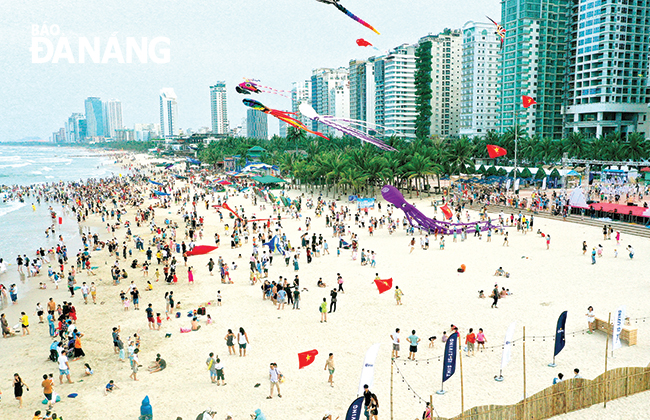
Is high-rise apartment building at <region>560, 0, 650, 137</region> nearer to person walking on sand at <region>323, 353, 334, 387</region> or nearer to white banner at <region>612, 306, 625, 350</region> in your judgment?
white banner at <region>612, 306, 625, 350</region>

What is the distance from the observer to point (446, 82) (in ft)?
427

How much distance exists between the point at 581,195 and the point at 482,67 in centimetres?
8407

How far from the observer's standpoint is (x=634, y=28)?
84.0m

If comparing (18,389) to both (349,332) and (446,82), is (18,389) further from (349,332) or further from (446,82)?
(446,82)

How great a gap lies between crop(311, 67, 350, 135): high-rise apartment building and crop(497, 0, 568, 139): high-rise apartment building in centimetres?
7798

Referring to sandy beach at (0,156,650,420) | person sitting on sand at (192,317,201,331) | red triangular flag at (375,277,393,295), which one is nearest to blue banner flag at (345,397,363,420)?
sandy beach at (0,156,650,420)

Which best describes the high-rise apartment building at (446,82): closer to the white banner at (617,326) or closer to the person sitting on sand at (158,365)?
the white banner at (617,326)

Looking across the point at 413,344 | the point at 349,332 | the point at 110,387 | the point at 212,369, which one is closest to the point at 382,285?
the point at 349,332

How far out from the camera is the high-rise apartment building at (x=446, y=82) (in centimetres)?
12825

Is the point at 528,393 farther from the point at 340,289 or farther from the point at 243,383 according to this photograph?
the point at 340,289

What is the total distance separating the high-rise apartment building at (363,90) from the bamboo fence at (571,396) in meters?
143

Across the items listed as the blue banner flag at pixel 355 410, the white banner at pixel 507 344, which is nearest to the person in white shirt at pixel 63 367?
the blue banner flag at pixel 355 410

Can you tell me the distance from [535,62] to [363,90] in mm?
69772

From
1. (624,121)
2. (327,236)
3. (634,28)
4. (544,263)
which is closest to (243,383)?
(544,263)
